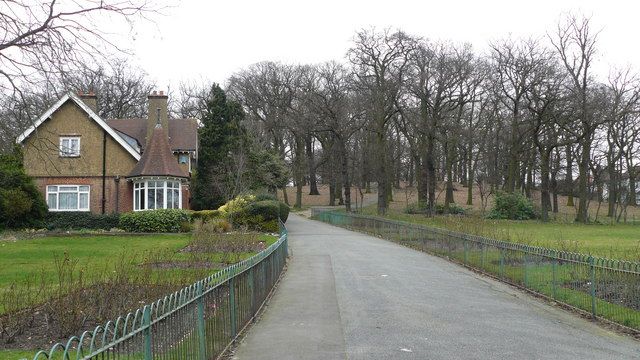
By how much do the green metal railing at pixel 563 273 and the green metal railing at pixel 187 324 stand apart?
254 inches

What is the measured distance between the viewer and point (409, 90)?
4850cm

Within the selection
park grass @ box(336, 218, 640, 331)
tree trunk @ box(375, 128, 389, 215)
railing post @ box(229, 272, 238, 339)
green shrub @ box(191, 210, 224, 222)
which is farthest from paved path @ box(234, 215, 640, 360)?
tree trunk @ box(375, 128, 389, 215)

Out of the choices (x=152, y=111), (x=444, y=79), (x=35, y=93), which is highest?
(x=444, y=79)

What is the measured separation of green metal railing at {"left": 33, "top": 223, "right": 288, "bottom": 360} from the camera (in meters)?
4.72

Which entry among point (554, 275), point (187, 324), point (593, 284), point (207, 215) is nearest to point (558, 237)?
point (554, 275)

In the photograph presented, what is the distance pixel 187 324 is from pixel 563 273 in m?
9.46

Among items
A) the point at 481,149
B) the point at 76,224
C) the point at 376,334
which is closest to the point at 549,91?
the point at 481,149

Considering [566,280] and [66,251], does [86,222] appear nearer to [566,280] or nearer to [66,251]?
[66,251]

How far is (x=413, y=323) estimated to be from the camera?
418 inches

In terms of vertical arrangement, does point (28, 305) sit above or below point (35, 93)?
below

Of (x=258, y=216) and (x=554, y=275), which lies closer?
(x=554, y=275)

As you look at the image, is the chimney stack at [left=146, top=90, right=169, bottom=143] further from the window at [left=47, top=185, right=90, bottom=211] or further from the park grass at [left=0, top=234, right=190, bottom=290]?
the park grass at [left=0, top=234, right=190, bottom=290]

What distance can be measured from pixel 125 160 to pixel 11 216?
779cm

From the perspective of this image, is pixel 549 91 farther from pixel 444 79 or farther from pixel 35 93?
pixel 35 93
